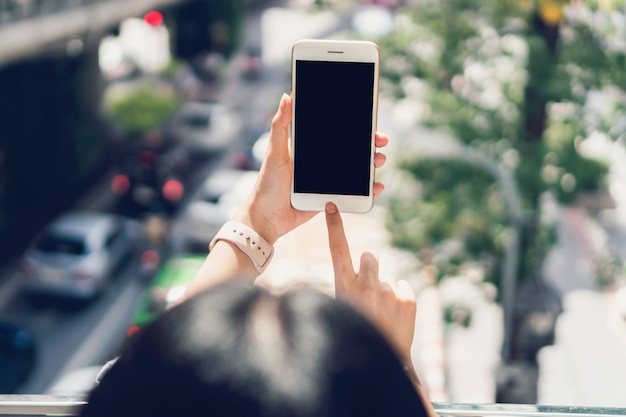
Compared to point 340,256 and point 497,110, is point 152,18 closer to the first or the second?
point 497,110

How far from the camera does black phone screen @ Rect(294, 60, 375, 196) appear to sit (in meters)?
2.21

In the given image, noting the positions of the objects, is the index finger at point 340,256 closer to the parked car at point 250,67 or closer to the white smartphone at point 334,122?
the white smartphone at point 334,122

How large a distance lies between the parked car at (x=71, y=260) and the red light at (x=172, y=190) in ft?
11.0

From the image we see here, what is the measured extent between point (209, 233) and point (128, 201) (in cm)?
302

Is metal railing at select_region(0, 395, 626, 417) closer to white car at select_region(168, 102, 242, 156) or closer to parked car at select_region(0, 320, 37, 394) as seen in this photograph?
parked car at select_region(0, 320, 37, 394)

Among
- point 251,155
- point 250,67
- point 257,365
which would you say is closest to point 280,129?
point 257,365

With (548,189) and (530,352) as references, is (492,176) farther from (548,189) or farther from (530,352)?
(530,352)

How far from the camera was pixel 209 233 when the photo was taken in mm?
15828

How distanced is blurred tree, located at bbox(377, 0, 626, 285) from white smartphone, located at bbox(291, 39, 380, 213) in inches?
242

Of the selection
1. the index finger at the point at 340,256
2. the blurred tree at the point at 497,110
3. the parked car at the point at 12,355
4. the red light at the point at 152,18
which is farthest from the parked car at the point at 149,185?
the index finger at the point at 340,256

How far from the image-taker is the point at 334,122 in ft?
7.29

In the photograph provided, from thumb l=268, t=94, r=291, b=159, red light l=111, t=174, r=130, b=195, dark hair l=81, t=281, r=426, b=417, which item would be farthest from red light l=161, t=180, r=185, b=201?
dark hair l=81, t=281, r=426, b=417

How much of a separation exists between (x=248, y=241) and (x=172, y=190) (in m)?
16.6

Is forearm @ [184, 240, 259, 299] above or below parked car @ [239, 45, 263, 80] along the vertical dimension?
above
